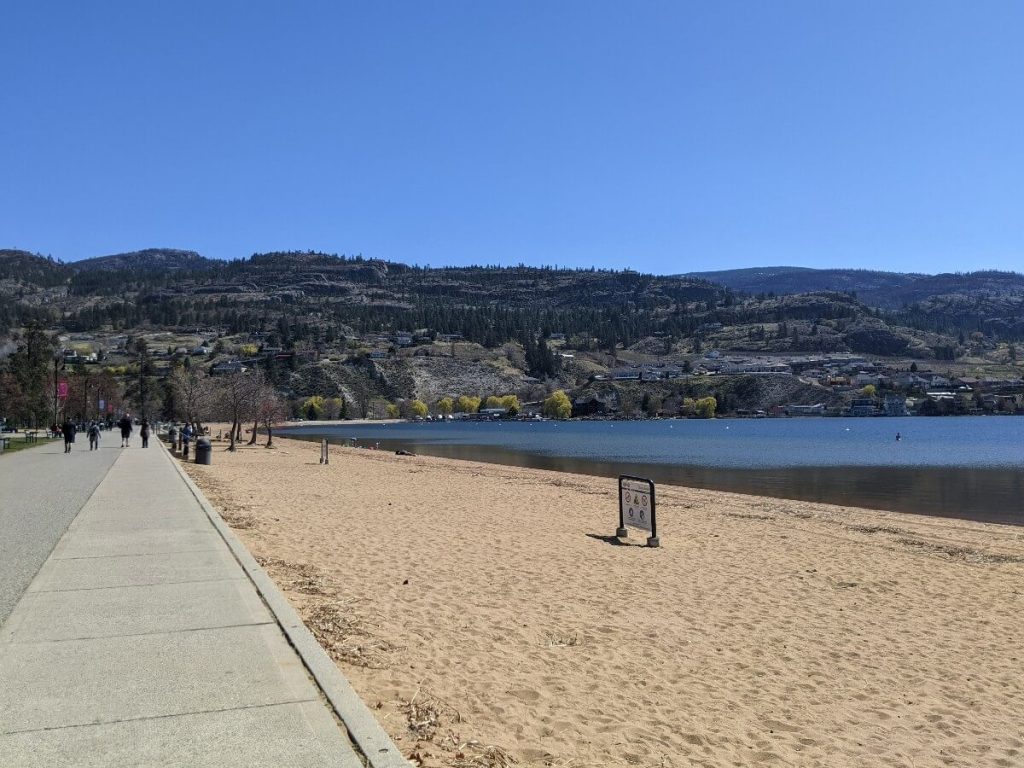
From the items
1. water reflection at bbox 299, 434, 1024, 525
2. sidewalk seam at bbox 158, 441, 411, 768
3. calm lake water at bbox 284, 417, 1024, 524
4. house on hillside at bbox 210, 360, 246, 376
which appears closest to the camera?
sidewalk seam at bbox 158, 441, 411, 768

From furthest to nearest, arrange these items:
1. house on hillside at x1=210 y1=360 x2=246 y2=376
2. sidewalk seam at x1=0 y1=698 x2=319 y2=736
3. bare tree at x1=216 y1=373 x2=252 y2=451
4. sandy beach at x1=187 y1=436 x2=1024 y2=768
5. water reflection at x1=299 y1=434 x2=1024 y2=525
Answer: house on hillside at x1=210 y1=360 x2=246 y2=376
bare tree at x1=216 y1=373 x2=252 y2=451
water reflection at x1=299 y1=434 x2=1024 y2=525
sandy beach at x1=187 y1=436 x2=1024 y2=768
sidewalk seam at x1=0 y1=698 x2=319 y2=736

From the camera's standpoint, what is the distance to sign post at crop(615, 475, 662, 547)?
13641mm

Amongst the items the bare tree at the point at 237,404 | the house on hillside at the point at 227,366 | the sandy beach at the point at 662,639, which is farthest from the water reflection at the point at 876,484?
the house on hillside at the point at 227,366

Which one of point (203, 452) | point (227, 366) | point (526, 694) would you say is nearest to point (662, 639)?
point (526, 694)

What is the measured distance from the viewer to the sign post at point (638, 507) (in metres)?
13.6

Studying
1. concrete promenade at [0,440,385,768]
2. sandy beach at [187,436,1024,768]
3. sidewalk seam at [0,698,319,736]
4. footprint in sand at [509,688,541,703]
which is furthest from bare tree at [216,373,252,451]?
sidewalk seam at [0,698,319,736]

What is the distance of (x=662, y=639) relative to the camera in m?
7.60

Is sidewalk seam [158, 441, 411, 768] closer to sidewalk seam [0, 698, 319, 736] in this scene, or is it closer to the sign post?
sidewalk seam [0, 698, 319, 736]

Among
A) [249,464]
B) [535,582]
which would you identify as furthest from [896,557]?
[249,464]

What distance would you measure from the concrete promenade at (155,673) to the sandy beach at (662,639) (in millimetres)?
656

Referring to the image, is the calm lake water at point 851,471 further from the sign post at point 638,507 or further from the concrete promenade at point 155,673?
the concrete promenade at point 155,673

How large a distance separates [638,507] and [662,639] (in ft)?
21.9

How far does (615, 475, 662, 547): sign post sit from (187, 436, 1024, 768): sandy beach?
40 cm

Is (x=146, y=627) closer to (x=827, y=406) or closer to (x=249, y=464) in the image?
(x=249, y=464)
